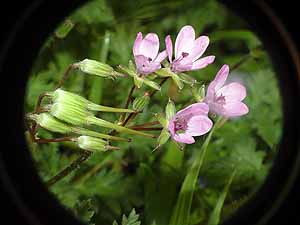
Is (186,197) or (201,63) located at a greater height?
(201,63)

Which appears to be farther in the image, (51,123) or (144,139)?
(144,139)

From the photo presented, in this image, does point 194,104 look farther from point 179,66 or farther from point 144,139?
point 144,139

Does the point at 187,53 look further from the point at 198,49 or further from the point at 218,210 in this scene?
the point at 218,210

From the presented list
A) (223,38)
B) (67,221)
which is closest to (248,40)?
(223,38)

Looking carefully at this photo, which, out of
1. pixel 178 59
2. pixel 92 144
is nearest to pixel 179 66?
pixel 178 59

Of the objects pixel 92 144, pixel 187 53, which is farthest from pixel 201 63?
pixel 92 144

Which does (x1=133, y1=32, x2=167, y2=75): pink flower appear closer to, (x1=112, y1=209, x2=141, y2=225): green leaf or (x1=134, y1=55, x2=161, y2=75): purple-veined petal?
(x1=134, y1=55, x2=161, y2=75): purple-veined petal
